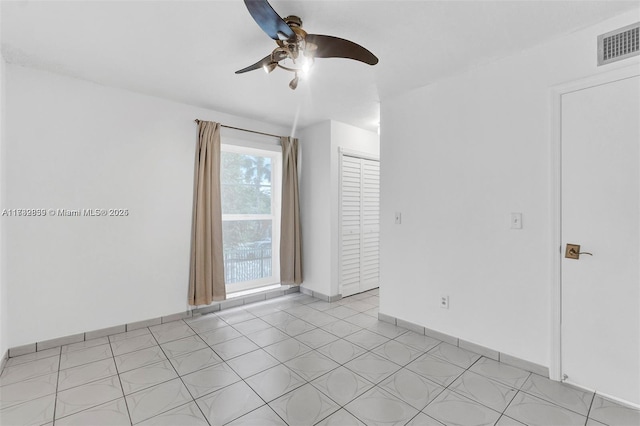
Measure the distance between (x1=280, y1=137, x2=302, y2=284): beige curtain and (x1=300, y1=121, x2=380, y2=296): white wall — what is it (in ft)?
0.53

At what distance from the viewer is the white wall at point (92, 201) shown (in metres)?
2.53

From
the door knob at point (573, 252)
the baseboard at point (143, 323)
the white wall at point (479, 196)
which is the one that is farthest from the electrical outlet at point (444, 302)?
the baseboard at point (143, 323)

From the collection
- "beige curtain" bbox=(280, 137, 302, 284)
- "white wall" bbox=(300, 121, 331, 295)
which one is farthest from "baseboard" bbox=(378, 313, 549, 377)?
"beige curtain" bbox=(280, 137, 302, 284)

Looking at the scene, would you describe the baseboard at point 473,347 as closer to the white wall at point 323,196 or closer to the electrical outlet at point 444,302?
the electrical outlet at point 444,302

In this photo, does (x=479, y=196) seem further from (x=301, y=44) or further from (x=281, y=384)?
(x=281, y=384)

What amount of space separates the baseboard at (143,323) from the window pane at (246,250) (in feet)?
0.96

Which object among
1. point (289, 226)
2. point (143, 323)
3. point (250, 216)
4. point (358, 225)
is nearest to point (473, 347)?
point (358, 225)

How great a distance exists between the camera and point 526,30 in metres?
2.03

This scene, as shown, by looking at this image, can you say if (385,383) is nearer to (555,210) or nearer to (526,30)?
(555,210)

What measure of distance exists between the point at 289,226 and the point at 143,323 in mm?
2014

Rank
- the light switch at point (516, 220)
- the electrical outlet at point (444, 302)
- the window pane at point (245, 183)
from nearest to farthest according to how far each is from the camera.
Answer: the light switch at point (516, 220)
the electrical outlet at point (444, 302)
the window pane at point (245, 183)

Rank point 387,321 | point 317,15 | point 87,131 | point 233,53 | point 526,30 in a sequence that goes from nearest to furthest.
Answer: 1. point 317,15
2. point 526,30
3. point 233,53
4. point 87,131
5. point 387,321

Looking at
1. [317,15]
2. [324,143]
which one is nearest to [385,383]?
[317,15]

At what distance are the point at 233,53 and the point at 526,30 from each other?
2.07 metres
